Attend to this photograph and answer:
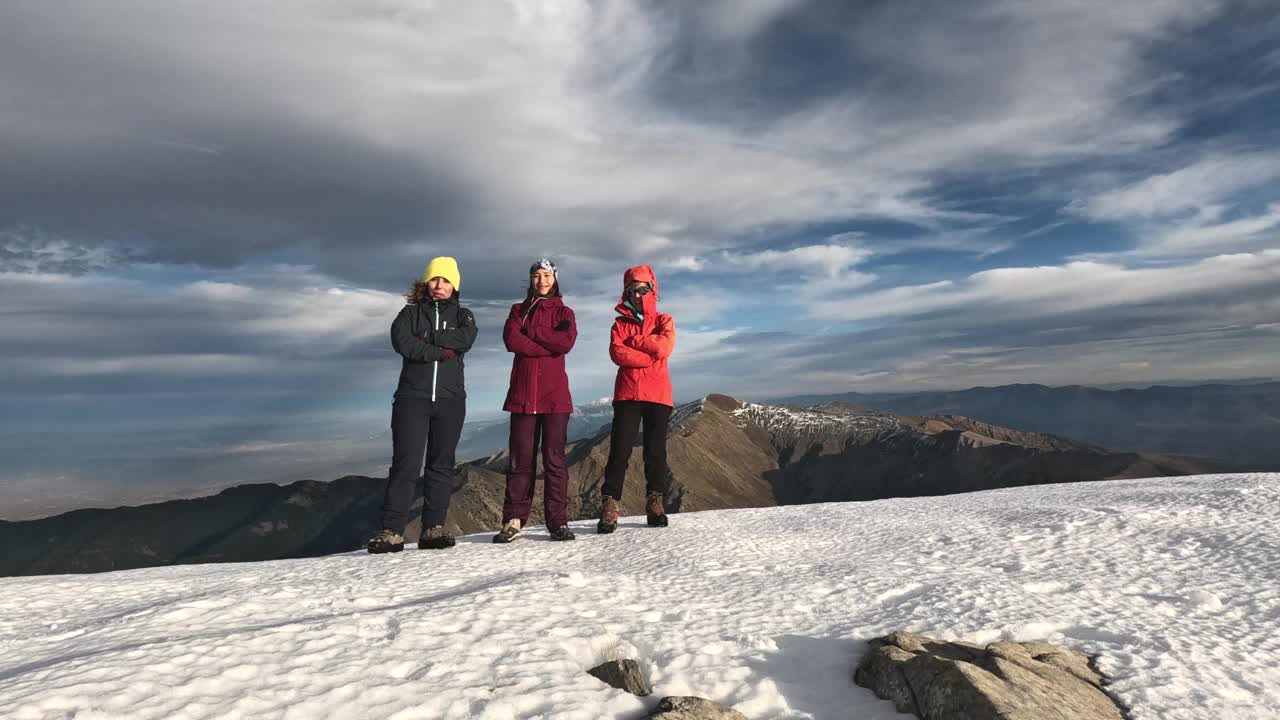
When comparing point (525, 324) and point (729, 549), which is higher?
point (525, 324)

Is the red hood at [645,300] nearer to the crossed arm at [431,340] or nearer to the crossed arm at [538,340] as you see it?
the crossed arm at [538,340]

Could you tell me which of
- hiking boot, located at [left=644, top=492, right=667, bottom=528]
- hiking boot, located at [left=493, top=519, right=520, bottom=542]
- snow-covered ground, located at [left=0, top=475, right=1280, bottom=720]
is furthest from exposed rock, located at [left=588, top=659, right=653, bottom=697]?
hiking boot, located at [left=644, top=492, right=667, bottom=528]

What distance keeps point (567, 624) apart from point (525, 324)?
4618mm

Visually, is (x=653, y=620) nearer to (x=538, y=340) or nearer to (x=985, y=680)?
(x=985, y=680)

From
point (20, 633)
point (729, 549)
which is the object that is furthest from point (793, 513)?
point (20, 633)

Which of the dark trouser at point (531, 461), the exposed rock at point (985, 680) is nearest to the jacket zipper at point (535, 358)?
the dark trouser at point (531, 461)

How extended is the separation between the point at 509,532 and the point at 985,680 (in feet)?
20.5

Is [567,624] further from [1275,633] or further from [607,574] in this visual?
[1275,633]

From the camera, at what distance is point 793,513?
1050 cm

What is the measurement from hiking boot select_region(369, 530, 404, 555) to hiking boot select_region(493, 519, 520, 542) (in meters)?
1.23

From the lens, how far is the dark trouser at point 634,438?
8.98 m

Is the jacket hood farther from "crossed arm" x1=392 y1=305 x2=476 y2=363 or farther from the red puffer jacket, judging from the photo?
"crossed arm" x1=392 y1=305 x2=476 y2=363

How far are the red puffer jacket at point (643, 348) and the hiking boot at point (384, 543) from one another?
3417mm

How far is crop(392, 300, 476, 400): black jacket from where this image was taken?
7988 mm
